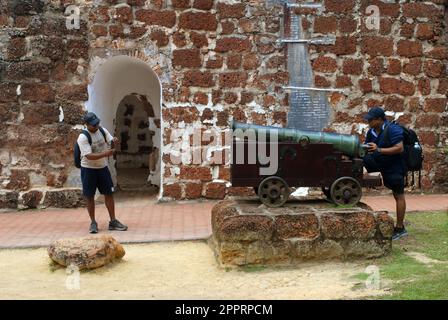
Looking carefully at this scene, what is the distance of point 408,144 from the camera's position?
7.69 m

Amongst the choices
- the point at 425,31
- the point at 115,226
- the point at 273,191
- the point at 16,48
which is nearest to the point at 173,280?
the point at 273,191

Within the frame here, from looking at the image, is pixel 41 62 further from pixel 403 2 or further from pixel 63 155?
pixel 403 2

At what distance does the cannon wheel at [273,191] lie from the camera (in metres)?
6.90

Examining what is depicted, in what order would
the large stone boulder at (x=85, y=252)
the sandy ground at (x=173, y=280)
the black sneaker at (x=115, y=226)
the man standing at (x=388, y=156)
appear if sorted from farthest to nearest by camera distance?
the black sneaker at (x=115, y=226) → the man standing at (x=388, y=156) → the large stone boulder at (x=85, y=252) → the sandy ground at (x=173, y=280)

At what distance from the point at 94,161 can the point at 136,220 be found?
4.48 feet

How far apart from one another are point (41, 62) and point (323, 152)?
5.55 metres

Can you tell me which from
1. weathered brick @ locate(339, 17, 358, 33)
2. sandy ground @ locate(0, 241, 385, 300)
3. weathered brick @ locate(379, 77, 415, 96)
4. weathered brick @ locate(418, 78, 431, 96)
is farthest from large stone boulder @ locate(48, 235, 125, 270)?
weathered brick @ locate(418, 78, 431, 96)

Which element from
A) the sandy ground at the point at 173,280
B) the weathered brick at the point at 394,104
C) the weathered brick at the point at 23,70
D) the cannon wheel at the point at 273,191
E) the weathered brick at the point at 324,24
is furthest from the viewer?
the weathered brick at the point at 394,104

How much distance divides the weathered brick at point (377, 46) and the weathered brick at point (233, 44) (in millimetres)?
2072

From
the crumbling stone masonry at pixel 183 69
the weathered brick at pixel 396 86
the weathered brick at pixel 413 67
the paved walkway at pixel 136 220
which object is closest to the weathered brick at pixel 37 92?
the crumbling stone masonry at pixel 183 69

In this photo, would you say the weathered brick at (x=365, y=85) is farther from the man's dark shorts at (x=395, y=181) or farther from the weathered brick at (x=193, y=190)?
the man's dark shorts at (x=395, y=181)
